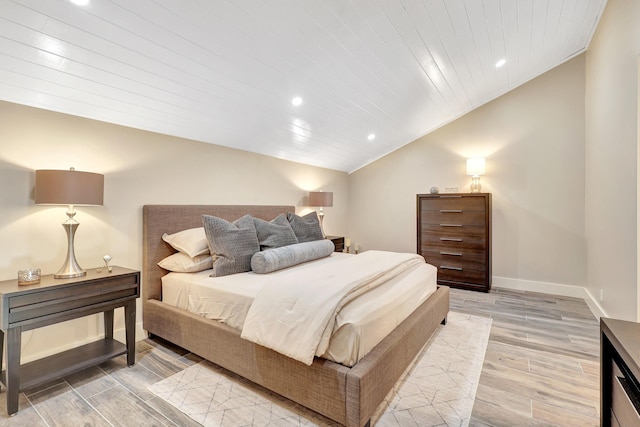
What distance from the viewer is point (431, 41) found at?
2.73 metres

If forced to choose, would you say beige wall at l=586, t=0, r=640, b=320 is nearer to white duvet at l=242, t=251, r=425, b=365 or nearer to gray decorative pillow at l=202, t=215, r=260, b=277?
white duvet at l=242, t=251, r=425, b=365

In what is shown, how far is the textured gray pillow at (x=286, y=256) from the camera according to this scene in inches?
97.3

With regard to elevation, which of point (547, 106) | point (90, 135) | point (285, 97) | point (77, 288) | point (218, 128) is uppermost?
point (547, 106)

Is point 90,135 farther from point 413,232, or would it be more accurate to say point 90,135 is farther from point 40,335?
point 413,232

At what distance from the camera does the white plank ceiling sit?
1726 millimetres

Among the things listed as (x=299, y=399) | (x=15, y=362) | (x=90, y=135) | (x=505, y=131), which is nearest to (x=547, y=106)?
(x=505, y=131)

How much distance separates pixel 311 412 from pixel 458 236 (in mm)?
3300

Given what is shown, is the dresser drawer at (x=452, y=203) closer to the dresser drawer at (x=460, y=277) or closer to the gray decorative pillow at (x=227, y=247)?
the dresser drawer at (x=460, y=277)

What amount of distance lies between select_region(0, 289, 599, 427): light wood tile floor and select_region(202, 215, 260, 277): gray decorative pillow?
733 millimetres

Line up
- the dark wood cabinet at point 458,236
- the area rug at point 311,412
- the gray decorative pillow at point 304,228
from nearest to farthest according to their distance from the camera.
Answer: the area rug at point 311,412, the gray decorative pillow at point 304,228, the dark wood cabinet at point 458,236

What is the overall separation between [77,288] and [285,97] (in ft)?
7.33

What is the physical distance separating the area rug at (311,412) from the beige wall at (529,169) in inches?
97.7

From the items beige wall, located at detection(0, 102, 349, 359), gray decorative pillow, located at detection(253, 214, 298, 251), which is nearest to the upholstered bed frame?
beige wall, located at detection(0, 102, 349, 359)

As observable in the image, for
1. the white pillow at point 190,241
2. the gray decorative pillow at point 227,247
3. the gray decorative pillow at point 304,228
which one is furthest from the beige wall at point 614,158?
the white pillow at point 190,241
